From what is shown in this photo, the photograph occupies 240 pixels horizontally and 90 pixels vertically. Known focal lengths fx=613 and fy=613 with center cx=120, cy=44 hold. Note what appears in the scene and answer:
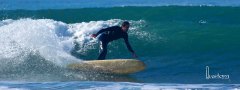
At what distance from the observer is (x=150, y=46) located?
15195 millimetres

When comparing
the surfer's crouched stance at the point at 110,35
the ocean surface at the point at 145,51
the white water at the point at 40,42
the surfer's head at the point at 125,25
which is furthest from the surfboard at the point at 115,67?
the surfer's head at the point at 125,25

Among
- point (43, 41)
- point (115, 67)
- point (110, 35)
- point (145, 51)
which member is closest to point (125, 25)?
point (110, 35)

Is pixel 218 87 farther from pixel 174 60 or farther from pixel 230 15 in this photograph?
pixel 230 15

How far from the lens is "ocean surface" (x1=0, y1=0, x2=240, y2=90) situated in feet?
34.8

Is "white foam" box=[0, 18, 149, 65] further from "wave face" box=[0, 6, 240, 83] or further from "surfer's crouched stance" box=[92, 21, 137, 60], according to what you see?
"surfer's crouched stance" box=[92, 21, 137, 60]

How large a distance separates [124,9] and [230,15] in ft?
13.1

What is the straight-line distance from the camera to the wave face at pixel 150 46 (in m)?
12.1

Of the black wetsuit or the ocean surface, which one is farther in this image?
the black wetsuit

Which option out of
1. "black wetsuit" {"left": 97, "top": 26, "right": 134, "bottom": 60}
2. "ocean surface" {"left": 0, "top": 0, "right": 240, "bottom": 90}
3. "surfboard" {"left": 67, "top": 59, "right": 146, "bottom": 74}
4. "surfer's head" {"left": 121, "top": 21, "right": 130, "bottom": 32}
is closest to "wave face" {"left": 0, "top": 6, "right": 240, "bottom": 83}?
"ocean surface" {"left": 0, "top": 0, "right": 240, "bottom": 90}

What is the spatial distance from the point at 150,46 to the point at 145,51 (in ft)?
1.21

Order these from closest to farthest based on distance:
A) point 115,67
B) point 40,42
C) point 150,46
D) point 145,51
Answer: point 115,67 < point 40,42 < point 145,51 < point 150,46

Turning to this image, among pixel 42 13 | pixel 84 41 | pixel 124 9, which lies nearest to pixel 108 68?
pixel 84 41

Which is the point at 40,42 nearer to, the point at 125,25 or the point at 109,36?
the point at 109,36

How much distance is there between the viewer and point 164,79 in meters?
11.7
